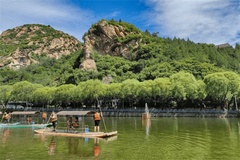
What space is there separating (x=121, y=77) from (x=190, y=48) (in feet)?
150

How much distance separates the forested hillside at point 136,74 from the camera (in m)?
76.5

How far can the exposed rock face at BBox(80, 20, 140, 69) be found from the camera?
14988 centimetres

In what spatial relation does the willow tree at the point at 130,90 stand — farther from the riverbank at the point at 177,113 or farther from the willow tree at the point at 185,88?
the willow tree at the point at 185,88

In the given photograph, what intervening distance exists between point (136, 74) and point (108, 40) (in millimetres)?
34210

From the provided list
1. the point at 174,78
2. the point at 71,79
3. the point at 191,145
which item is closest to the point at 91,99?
the point at 174,78

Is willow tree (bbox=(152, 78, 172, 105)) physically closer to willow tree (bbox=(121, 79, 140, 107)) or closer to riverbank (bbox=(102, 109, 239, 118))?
riverbank (bbox=(102, 109, 239, 118))

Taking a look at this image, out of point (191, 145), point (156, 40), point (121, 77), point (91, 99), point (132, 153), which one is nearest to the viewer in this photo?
point (132, 153)

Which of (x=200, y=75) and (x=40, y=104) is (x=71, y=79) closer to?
(x=40, y=104)

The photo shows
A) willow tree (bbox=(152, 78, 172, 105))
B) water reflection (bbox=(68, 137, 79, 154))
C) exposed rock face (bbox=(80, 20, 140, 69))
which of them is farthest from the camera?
exposed rock face (bbox=(80, 20, 140, 69))

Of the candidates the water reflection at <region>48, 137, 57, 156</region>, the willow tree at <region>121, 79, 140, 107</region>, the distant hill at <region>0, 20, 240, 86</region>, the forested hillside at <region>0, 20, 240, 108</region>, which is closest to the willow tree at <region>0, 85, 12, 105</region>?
the forested hillside at <region>0, 20, 240, 108</region>

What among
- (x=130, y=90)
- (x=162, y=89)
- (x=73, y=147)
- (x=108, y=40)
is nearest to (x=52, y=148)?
(x=73, y=147)

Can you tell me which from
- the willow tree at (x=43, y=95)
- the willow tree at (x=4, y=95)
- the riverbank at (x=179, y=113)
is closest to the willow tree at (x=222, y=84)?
the riverbank at (x=179, y=113)

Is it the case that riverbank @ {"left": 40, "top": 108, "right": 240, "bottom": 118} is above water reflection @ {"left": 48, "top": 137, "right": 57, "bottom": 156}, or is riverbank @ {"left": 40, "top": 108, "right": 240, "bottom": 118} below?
above

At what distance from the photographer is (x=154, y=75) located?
112438 millimetres
